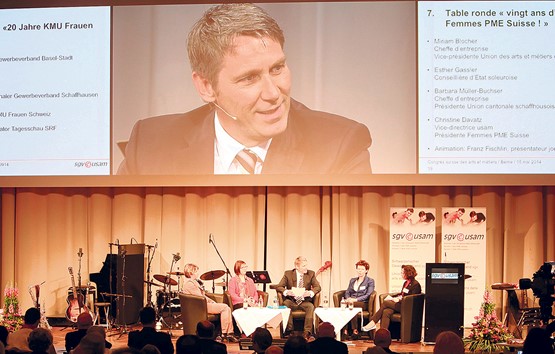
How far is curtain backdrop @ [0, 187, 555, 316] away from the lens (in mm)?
11875

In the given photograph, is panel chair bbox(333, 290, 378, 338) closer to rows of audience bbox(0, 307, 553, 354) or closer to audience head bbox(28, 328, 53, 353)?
rows of audience bbox(0, 307, 553, 354)

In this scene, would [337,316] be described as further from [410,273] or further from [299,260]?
[299,260]

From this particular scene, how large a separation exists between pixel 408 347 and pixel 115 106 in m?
4.90

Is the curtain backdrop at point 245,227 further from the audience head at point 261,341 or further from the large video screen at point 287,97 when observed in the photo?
the audience head at point 261,341

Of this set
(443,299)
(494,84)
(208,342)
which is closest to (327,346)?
(208,342)

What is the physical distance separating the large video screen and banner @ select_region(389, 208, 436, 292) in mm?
501

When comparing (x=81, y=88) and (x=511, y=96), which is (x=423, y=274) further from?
(x=81, y=88)

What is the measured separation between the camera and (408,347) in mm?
10000

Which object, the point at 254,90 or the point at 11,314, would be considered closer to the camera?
the point at 11,314

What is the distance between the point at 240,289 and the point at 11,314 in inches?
111

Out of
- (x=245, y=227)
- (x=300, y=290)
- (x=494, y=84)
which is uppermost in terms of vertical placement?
(x=494, y=84)

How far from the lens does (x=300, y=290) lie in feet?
35.3

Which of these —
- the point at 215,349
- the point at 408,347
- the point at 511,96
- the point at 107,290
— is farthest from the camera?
the point at 107,290

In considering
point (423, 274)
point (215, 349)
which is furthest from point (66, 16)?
point (215, 349)
